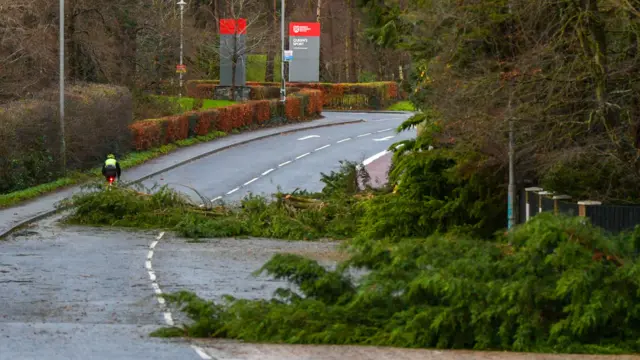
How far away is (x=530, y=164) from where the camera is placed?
2384 centimetres

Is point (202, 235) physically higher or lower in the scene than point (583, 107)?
lower

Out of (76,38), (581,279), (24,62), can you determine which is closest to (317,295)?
(581,279)

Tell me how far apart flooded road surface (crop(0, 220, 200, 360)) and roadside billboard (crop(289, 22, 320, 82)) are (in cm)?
4274

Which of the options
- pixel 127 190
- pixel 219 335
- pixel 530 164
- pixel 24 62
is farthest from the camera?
pixel 24 62

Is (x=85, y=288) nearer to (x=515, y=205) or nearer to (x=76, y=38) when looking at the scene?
(x=515, y=205)

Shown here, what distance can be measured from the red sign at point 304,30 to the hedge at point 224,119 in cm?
632

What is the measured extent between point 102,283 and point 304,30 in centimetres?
5162

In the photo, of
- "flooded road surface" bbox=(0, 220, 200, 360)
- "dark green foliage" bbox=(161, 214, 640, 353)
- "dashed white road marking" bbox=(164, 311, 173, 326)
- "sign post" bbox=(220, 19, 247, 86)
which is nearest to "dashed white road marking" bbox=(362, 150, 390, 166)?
"flooded road surface" bbox=(0, 220, 200, 360)

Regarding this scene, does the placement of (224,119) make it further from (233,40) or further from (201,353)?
(201,353)

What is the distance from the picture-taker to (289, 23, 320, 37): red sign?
A: 69.9 metres

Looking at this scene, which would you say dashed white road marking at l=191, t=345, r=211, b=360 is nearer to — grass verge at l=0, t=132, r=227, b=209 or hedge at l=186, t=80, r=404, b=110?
grass verge at l=0, t=132, r=227, b=209

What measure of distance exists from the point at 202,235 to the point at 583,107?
10637 millimetres

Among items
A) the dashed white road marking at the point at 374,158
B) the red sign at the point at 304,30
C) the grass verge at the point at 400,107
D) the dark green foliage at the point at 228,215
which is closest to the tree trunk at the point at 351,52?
the grass verge at the point at 400,107

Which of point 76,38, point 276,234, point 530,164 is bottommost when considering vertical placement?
point 276,234
